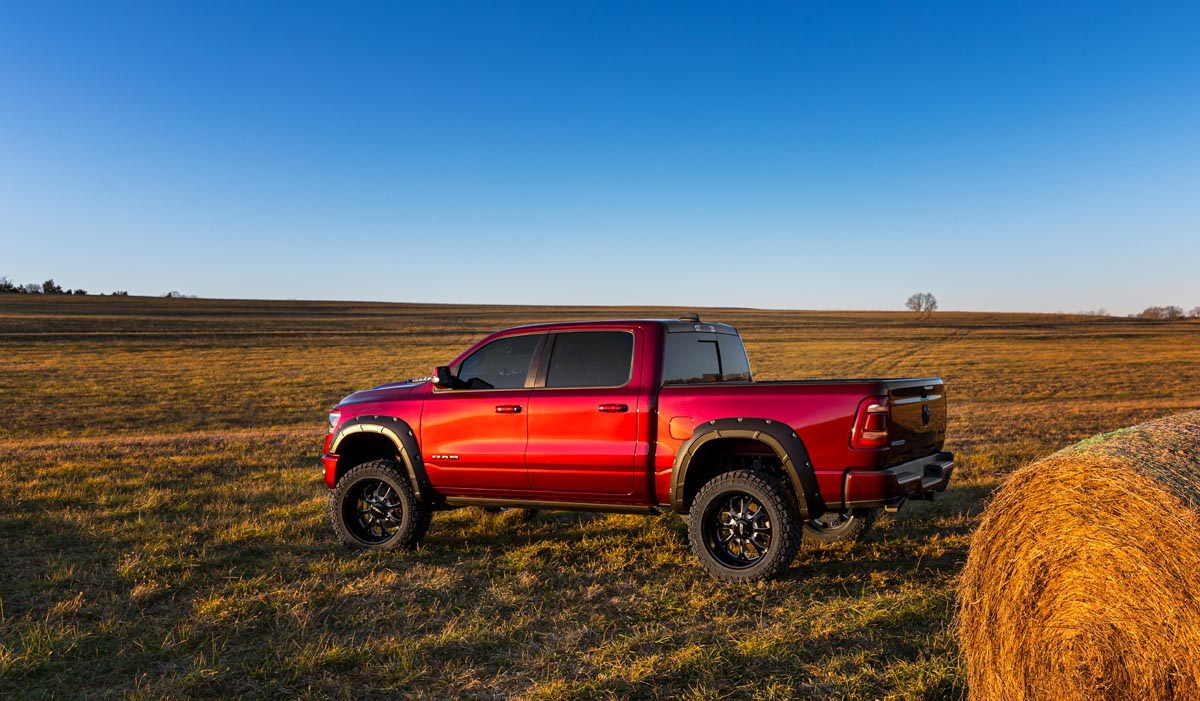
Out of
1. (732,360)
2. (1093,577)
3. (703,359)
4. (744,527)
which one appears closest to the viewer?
(1093,577)

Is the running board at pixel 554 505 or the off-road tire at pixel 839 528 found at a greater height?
the running board at pixel 554 505

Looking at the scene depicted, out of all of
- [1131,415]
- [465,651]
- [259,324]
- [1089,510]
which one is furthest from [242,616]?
[259,324]

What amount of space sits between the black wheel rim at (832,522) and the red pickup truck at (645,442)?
13 mm

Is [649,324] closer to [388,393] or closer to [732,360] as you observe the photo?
[732,360]

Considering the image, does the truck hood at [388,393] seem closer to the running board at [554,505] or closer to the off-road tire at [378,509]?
the off-road tire at [378,509]

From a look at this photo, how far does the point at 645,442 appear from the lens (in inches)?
230

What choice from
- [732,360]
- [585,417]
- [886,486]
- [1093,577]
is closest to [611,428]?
[585,417]

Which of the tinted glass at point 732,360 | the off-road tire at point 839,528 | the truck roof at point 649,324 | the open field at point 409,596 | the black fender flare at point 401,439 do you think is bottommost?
the open field at point 409,596

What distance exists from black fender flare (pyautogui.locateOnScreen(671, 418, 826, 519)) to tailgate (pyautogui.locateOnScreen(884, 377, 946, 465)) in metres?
0.56

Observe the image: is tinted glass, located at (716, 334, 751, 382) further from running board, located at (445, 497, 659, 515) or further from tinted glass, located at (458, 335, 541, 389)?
tinted glass, located at (458, 335, 541, 389)

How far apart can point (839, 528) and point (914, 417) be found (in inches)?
65.0

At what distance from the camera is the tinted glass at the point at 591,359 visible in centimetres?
620

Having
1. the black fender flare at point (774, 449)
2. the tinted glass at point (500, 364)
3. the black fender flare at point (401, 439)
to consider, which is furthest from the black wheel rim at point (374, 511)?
the black fender flare at point (774, 449)

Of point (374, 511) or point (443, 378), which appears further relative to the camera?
point (374, 511)
